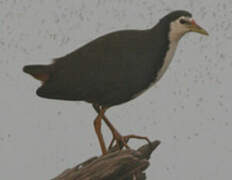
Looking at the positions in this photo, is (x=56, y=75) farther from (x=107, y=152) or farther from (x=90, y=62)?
(x=107, y=152)

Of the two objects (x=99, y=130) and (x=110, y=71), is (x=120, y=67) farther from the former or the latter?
(x=99, y=130)

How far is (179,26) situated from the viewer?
4293mm

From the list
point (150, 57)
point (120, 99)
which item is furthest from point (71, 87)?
point (150, 57)

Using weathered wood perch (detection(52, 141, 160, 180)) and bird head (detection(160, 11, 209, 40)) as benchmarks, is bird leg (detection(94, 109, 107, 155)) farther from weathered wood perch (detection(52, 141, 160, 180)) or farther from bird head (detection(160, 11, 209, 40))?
bird head (detection(160, 11, 209, 40))

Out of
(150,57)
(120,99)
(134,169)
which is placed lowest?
(134,169)

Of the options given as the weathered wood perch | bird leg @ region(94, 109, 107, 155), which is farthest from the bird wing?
the weathered wood perch

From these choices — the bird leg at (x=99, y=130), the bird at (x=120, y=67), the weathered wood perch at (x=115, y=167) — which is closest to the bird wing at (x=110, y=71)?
the bird at (x=120, y=67)

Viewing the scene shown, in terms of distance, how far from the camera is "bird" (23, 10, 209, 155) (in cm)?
436

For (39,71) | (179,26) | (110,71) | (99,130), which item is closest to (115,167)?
(99,130)

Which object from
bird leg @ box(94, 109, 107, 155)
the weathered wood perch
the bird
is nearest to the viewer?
the weathered wood perch

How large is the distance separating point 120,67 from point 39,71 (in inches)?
30.4

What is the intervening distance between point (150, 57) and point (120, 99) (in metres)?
0.48

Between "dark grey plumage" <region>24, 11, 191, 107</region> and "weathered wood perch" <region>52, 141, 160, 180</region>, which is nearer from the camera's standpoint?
"weathered wood perch" <region>52, 141, 160, 180</region>

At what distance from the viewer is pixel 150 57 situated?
14.4ft
